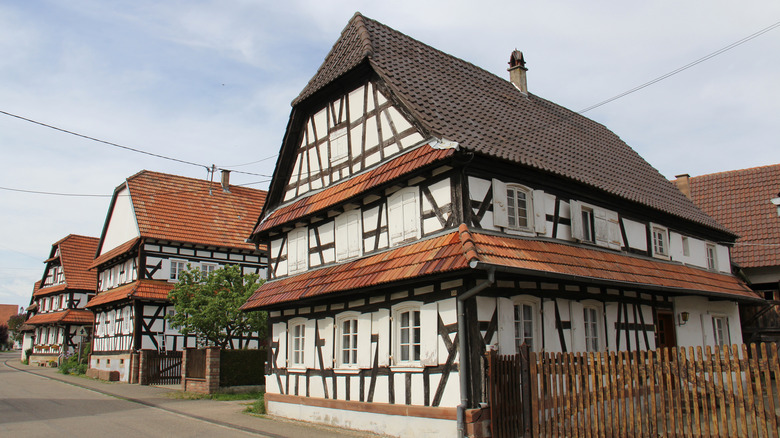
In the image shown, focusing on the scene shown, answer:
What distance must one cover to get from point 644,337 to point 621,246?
2439 millimetres

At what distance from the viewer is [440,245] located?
11711 mm

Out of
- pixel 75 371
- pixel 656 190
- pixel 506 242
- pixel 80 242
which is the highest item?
pixel 80 242

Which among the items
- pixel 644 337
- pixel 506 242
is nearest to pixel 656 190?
pixel 644 337

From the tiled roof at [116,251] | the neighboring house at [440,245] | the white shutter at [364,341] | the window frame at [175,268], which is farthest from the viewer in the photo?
the window frame at [175,268]

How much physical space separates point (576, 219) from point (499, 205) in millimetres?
2875

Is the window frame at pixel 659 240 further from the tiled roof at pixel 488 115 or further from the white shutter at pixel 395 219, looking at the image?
the white shutter at pixel 395 219

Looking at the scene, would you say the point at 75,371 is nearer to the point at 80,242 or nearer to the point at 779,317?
the point at 80,242

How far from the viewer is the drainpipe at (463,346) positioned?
10625mm

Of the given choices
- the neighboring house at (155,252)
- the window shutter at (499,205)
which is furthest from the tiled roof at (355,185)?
the neighboring house at (155,252)

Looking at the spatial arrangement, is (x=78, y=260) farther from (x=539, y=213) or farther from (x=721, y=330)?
(x=721, y=330)

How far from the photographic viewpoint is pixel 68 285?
150 ft

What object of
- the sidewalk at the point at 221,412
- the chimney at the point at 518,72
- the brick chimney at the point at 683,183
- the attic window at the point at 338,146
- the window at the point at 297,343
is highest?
the chimney at the point at 518,72

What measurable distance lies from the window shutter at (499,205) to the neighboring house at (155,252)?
57.5 ft

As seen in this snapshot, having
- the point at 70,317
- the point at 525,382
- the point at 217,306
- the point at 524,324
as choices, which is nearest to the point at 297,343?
the point at 217,306
